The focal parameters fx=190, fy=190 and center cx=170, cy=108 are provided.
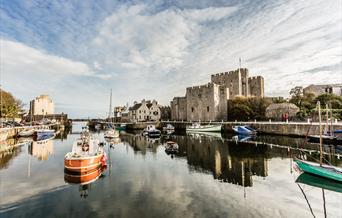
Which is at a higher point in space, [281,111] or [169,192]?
[281,111]

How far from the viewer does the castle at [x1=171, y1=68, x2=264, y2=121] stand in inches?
1898

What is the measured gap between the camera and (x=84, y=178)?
10.8 metres

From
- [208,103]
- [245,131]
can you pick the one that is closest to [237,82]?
[208,103]

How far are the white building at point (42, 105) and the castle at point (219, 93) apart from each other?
64.0m

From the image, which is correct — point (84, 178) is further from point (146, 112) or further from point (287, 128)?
point (146, 112)

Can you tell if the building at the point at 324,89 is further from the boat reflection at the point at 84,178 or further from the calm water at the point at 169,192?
the boat reflection at the point at 84,178

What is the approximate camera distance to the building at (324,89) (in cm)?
5832

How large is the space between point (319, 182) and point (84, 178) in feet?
41.3

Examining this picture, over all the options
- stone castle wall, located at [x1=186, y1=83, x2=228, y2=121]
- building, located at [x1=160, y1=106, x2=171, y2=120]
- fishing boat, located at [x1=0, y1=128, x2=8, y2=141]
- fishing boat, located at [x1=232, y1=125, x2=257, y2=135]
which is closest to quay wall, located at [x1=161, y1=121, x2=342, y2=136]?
fishing boat, located at [x1=232, y1=125, x2=257, y2=135]

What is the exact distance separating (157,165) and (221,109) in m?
37.4

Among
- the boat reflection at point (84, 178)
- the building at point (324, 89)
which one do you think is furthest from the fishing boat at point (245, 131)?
the building at point (324, 89)

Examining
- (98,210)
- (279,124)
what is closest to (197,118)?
(279,124)

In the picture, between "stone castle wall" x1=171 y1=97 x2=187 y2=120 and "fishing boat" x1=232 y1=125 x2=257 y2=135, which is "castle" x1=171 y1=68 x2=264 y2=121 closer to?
"stone castle wall" x1=171 y1=97 x2=187 y2=120

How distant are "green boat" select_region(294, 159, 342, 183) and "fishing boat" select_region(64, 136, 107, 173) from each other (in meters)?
12.3
